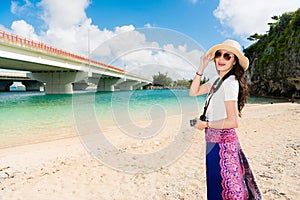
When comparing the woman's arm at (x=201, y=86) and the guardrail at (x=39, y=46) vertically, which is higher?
the guardrail at (x=39, y=46)

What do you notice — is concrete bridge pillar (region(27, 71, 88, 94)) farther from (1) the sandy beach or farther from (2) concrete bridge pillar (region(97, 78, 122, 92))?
(1) the sandy beach

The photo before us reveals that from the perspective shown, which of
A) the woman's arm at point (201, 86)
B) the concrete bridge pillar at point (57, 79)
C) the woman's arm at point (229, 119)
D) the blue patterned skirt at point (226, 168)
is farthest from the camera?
the concrete bridge pillar at point (57, 79)

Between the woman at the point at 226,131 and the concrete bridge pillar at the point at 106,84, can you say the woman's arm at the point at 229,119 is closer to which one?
the woman at the point at 226,131

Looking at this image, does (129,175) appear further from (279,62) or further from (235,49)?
(279,62)

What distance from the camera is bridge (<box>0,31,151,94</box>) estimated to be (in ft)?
68.0

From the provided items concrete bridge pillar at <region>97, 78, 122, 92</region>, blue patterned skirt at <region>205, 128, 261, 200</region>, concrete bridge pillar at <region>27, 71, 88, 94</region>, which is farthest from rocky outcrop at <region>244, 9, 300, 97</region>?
concrete bridge pillar at <region>27, 71, 88, 94</region>

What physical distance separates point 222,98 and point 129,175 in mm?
Result: 3443

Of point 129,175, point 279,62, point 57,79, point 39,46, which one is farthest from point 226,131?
point 57,79

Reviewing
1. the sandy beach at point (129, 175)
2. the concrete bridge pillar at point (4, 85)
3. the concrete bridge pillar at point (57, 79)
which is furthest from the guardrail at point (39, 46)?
the concrete bridge pillar at point (4, 85)

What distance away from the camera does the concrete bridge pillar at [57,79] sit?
38.9 meters

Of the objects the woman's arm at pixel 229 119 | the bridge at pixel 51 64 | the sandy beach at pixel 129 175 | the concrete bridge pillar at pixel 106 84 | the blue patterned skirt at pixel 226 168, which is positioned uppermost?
the bridge at pixel 51 64

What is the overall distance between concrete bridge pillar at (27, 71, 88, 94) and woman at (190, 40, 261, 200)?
38.7 m

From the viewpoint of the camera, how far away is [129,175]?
4594 mm

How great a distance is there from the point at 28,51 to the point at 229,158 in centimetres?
2589
